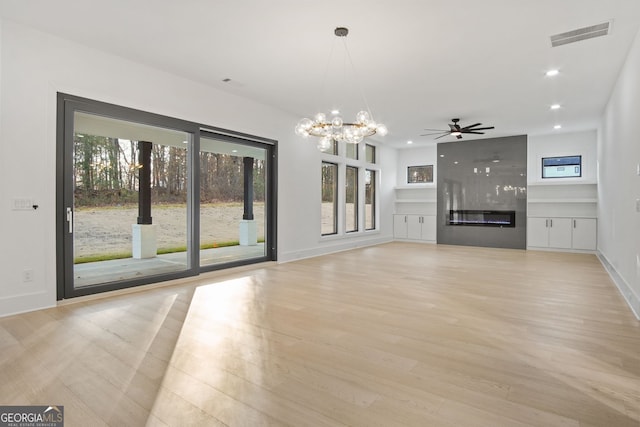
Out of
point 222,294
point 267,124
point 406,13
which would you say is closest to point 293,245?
point 267,124

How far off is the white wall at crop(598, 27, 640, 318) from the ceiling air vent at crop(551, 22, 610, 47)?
1.42ft

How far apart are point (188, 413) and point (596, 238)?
9956 millimetres

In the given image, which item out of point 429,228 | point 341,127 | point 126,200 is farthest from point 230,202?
point 429,228

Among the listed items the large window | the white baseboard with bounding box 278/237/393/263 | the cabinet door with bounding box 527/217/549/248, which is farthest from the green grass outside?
the cabinet door with bounding box 527/217/549/248

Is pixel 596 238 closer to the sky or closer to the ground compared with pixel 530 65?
closer to the ground

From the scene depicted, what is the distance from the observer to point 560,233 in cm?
894

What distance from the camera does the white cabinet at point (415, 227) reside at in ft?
35.9

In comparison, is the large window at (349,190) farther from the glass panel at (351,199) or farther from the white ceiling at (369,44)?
the white ceiling at (369,44)

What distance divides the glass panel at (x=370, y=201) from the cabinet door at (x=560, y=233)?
4694 mm

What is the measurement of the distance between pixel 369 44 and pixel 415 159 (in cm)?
777

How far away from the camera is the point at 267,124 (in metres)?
6.75

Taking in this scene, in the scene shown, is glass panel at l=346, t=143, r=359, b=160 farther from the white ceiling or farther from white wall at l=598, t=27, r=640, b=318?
white wall at l=598, t=27, r=640, b=318

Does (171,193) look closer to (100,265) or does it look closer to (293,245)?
(100,265)
